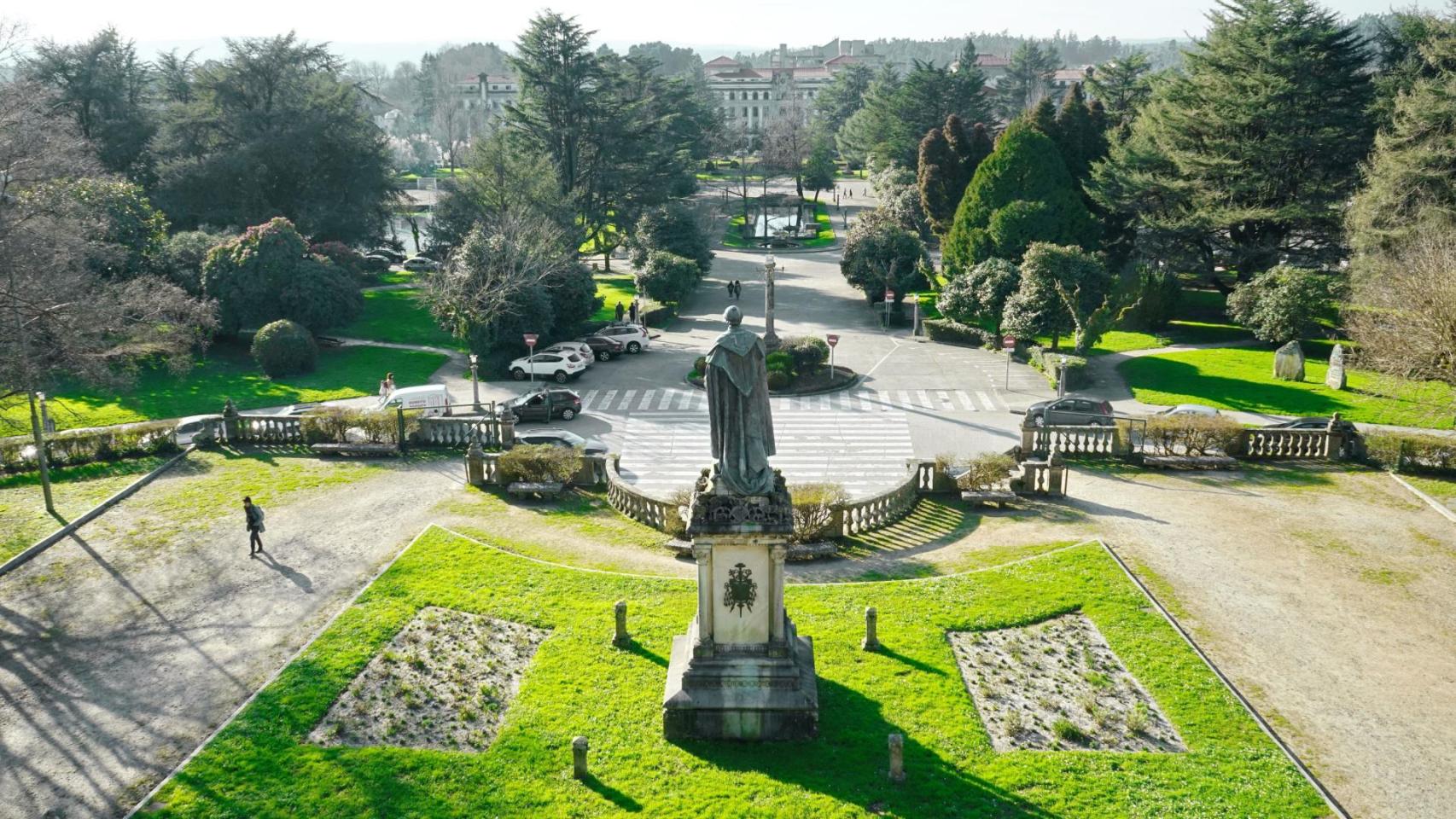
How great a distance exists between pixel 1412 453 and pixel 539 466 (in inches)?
924

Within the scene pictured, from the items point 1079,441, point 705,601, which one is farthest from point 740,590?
point 1079,441

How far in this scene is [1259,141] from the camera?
5056 cm

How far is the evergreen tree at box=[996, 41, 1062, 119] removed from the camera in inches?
5310

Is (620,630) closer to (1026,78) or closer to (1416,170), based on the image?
(1416,170)

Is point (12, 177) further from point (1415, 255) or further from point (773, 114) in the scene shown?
point (773, 114)

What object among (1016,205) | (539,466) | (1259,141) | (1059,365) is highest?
(1259,141)

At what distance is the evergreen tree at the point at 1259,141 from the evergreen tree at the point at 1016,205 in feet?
10.9

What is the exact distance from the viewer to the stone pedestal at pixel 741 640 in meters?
15.4

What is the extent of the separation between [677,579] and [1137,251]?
43.8 meters

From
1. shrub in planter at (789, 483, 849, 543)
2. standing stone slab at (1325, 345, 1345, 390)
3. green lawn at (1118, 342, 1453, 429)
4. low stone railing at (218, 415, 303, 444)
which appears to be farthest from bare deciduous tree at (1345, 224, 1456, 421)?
low stone railing at (218, 415, 303, 444)

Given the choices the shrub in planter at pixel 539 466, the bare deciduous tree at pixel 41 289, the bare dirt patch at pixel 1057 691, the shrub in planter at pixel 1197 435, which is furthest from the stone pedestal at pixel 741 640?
the bare deciduous tree at pixel 41 289

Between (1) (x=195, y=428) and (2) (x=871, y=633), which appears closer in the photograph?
(2) (x=871, y=633)

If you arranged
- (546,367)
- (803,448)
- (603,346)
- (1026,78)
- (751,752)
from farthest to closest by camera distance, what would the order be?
(1026,78) < (603,346) < (546,367) < (803,448) < (751,752)

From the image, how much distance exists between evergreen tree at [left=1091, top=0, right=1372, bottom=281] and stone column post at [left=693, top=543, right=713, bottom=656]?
43.2 m
